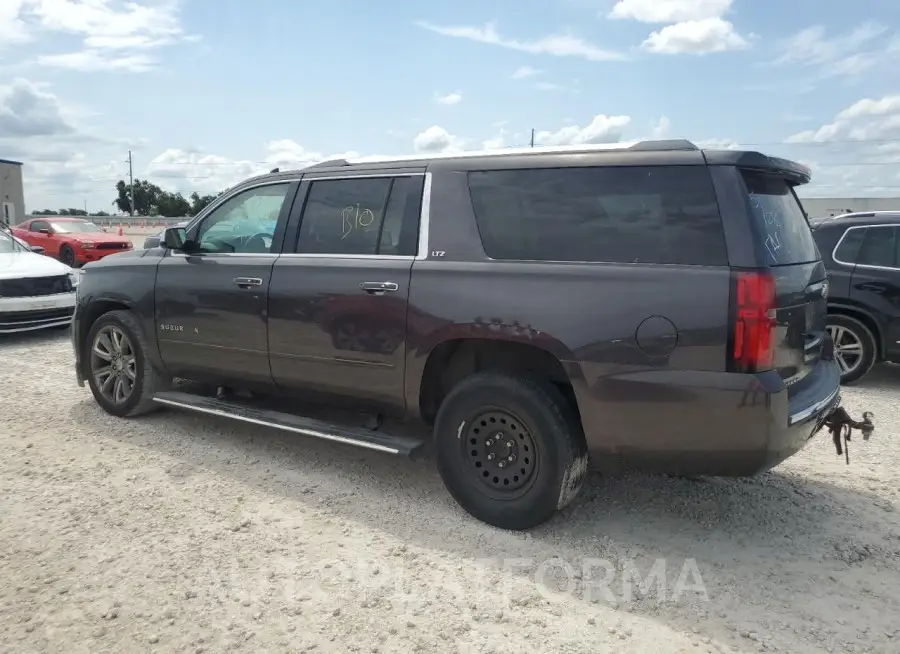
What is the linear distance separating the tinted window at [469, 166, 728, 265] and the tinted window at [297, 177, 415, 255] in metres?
0.52

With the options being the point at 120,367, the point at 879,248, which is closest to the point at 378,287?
the point at 120,367

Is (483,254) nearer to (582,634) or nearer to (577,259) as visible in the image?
(577,259)

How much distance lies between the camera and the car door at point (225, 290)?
4.55 m

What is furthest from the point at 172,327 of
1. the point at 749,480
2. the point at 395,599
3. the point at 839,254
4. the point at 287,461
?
the point at 839,254

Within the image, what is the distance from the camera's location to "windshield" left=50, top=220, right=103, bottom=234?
764 inches

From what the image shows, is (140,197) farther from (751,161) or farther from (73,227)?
(751,161)

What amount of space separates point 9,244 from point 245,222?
7.44 metres

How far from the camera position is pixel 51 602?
3000 millimetres

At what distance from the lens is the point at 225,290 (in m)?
4.66

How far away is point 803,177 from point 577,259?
1.39 m

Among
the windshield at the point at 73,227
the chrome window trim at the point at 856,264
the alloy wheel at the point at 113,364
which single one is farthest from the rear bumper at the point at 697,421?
the windshield at the point at 73,227

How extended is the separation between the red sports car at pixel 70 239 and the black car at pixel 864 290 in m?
17.1

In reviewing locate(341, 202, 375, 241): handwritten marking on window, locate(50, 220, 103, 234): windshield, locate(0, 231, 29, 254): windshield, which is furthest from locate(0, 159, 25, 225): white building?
locate(341, 202, 375, 241): handwritten marking on window

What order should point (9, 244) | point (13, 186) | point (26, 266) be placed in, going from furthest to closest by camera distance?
point (13, 186)
point (9, 244)
point (26, 266)
